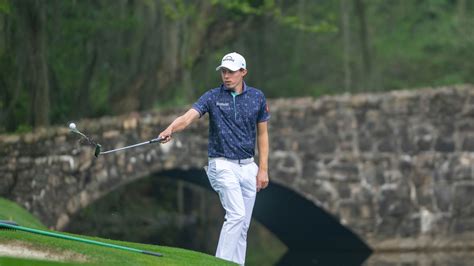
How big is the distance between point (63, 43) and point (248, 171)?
42.9ft

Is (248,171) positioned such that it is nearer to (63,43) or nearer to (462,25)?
(63,43)

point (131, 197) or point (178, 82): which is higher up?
point (178, 82)

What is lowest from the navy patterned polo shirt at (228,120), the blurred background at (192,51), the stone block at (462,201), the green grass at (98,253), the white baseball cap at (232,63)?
the stone block at (462,201)

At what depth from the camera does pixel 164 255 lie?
12.9 meters

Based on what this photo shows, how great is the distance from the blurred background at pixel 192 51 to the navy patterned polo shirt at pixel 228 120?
782 centimetres

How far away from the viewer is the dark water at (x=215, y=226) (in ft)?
78.9

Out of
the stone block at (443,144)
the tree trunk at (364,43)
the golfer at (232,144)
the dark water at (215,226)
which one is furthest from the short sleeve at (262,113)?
the tree trunk at (364,43)

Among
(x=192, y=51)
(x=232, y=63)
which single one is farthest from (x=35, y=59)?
(x=232, y=63)

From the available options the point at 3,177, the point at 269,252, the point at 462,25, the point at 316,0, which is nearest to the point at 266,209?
the point at 269,252

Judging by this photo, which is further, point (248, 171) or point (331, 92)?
point (331, 92)

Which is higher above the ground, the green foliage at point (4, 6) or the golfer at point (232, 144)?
the green foliage at point (4, 6)

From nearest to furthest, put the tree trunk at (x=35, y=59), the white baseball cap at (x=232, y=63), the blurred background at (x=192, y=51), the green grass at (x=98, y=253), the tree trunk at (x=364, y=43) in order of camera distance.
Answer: the green grass at (x=98, y=253) < the white baseball cap at (x=232, y=63) < the tree trunk at (x=35, y=59) < the blurred background at (x=192, y=51) < the tree trunk at (x=364, y=43)

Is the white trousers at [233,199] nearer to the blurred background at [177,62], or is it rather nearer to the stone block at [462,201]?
the blurred background at [177,62]

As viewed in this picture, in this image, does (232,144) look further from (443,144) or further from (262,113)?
(443,144)
